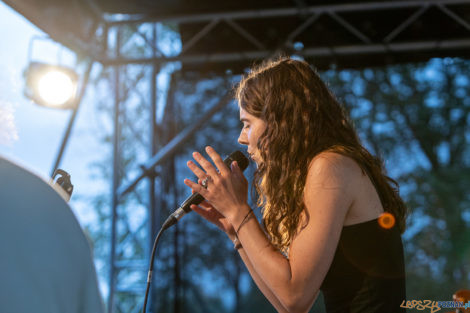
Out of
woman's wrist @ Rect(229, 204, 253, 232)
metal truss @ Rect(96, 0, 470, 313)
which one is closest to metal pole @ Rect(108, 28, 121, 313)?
metal truss @ Rect(96, 0, 470, 313)

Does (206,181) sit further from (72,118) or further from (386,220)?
(72,118)

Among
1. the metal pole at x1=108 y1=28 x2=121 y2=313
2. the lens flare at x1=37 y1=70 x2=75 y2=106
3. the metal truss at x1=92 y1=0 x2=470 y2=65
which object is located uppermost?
the metal truss at x1=92 y1=0 x2=470 y2=65

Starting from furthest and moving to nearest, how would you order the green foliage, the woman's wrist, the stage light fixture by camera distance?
the green foliage
the stage light fixture
the woman's wrist

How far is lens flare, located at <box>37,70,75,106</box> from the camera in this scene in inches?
125

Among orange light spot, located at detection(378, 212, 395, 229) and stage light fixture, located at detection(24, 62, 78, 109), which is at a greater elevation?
stage light fixture, located at detection(24, 62, 78, 109)

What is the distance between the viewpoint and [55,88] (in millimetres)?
3268

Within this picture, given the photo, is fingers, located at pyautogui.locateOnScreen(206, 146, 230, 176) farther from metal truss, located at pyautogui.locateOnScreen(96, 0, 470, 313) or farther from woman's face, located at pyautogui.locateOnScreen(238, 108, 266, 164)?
metal truss, located at pyautogui.locateOnScreen(96, 0, 470, 313)

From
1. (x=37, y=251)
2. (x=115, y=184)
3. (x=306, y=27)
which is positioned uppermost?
(x=306, y=27)

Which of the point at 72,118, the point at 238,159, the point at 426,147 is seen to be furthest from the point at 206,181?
the point at 426,147

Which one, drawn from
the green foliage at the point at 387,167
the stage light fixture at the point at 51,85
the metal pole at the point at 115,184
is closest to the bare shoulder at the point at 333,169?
the stage light fixture at the point at 51,85

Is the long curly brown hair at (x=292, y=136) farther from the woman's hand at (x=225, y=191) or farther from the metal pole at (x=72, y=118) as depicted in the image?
the metal pole at (x=72, y=118)

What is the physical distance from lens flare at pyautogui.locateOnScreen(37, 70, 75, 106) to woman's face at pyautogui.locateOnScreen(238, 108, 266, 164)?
2304mm

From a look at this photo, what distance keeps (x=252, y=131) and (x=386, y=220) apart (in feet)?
1.60

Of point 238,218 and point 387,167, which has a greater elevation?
point 238,218
